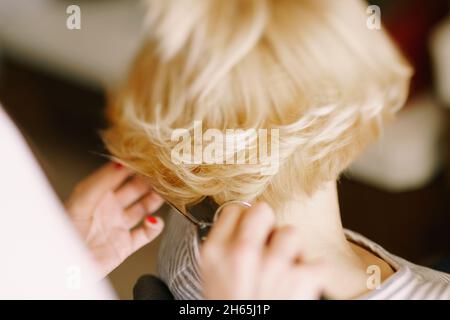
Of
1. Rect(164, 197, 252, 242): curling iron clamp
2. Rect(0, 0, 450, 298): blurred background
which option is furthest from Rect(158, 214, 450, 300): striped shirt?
Rect(0, 0, 450, 298): blurred background

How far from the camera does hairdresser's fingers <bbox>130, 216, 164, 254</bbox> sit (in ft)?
2.13

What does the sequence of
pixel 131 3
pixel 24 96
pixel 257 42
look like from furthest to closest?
pixel 24 96, pixel 131 3, pixel 257 42

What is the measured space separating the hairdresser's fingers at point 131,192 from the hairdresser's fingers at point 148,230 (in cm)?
3

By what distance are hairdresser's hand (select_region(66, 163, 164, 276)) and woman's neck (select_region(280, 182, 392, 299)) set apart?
0.16 m

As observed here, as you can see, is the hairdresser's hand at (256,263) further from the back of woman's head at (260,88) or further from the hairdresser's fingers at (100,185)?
the hairdresser's fingers at (100,185)

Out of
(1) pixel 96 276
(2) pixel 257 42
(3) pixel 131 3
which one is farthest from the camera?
(3) pixel 131 3

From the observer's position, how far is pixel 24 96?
36.6 inches

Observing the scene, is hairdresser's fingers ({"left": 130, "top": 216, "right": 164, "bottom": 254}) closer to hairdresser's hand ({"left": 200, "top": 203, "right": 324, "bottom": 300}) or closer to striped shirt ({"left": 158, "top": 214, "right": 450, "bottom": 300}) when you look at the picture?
striped shirt ({"left": 158, "top": 214, "right": 450, "bottom": 300})

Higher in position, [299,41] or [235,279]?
[299,41]

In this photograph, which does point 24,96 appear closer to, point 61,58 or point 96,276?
point 61,58

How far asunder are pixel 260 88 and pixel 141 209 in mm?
233

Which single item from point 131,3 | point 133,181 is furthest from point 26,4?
point 133,181

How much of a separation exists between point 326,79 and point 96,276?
0.30 m

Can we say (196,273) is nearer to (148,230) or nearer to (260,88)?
(148,230)
